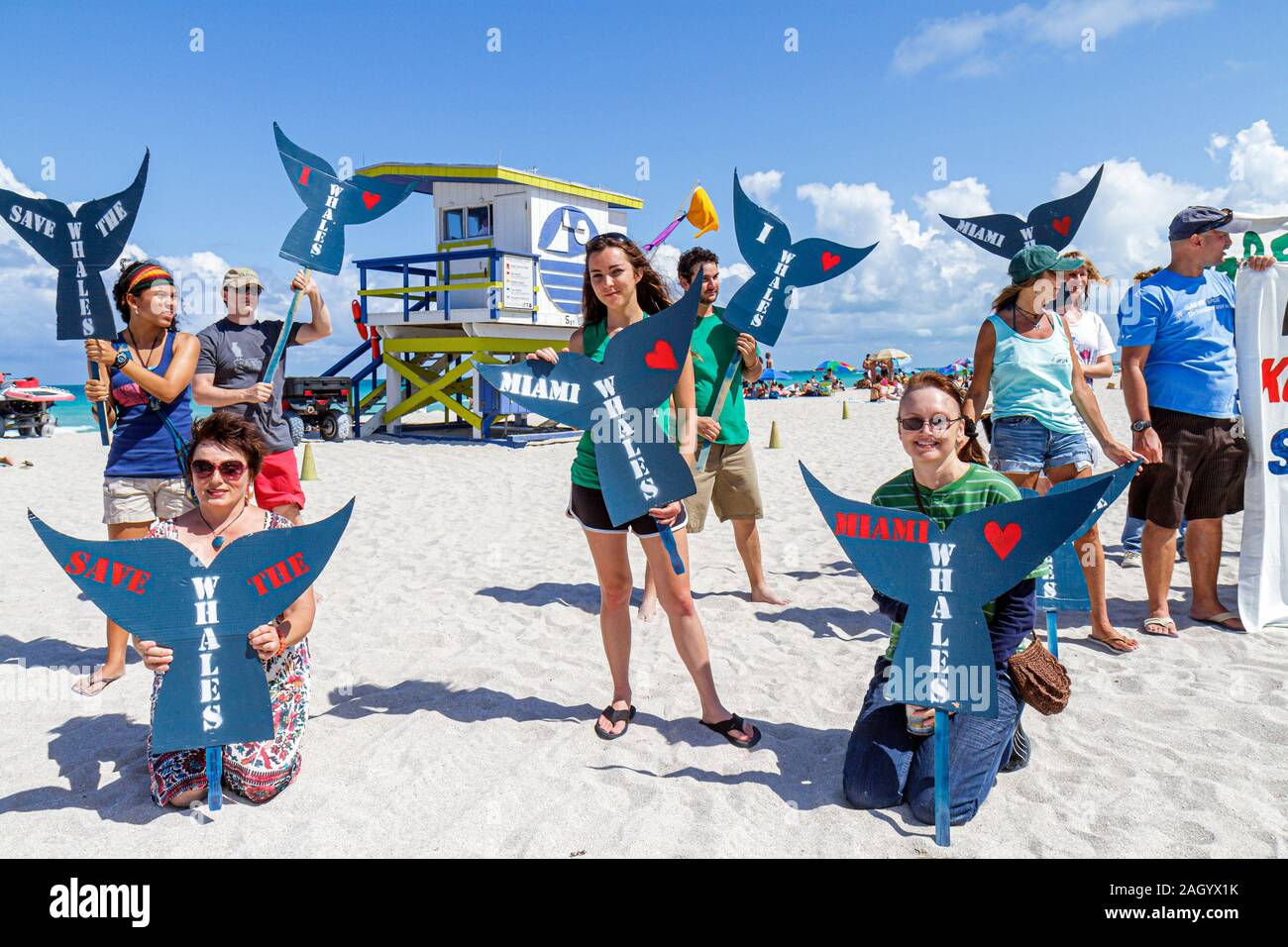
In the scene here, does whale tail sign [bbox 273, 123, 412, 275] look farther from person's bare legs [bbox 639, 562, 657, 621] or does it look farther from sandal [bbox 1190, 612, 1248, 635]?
sandal [bbox 1190, 612, 1248, 635]

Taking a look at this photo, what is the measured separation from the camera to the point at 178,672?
2445 millimetres

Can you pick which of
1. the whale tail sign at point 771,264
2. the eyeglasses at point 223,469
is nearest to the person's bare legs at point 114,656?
the eyeglasses at point 223,469

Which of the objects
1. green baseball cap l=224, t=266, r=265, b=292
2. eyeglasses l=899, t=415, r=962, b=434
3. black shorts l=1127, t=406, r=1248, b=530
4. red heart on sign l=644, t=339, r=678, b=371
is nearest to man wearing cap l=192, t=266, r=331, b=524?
green baseball cap l=224, t=266, r=265, b=292

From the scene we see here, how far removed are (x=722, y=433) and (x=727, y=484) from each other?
309 mm

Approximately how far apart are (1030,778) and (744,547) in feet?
7.96

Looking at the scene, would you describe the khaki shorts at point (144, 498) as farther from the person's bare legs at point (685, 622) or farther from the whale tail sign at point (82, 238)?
the person's bare legs at point (685, 622)

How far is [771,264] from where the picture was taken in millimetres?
3729

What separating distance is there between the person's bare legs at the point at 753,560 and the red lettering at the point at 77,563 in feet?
11.1

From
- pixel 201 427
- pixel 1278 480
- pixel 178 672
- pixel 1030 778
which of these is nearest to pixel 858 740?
pixel 1030 778

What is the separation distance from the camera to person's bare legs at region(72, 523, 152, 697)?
144 inches

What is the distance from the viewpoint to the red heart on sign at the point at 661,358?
106 inches

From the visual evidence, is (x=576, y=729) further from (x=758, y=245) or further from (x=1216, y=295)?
(x=1216, y=295)

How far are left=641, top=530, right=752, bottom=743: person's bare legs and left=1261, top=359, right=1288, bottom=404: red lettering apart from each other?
3.24 m

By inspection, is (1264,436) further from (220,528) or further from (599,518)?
(220,528)
